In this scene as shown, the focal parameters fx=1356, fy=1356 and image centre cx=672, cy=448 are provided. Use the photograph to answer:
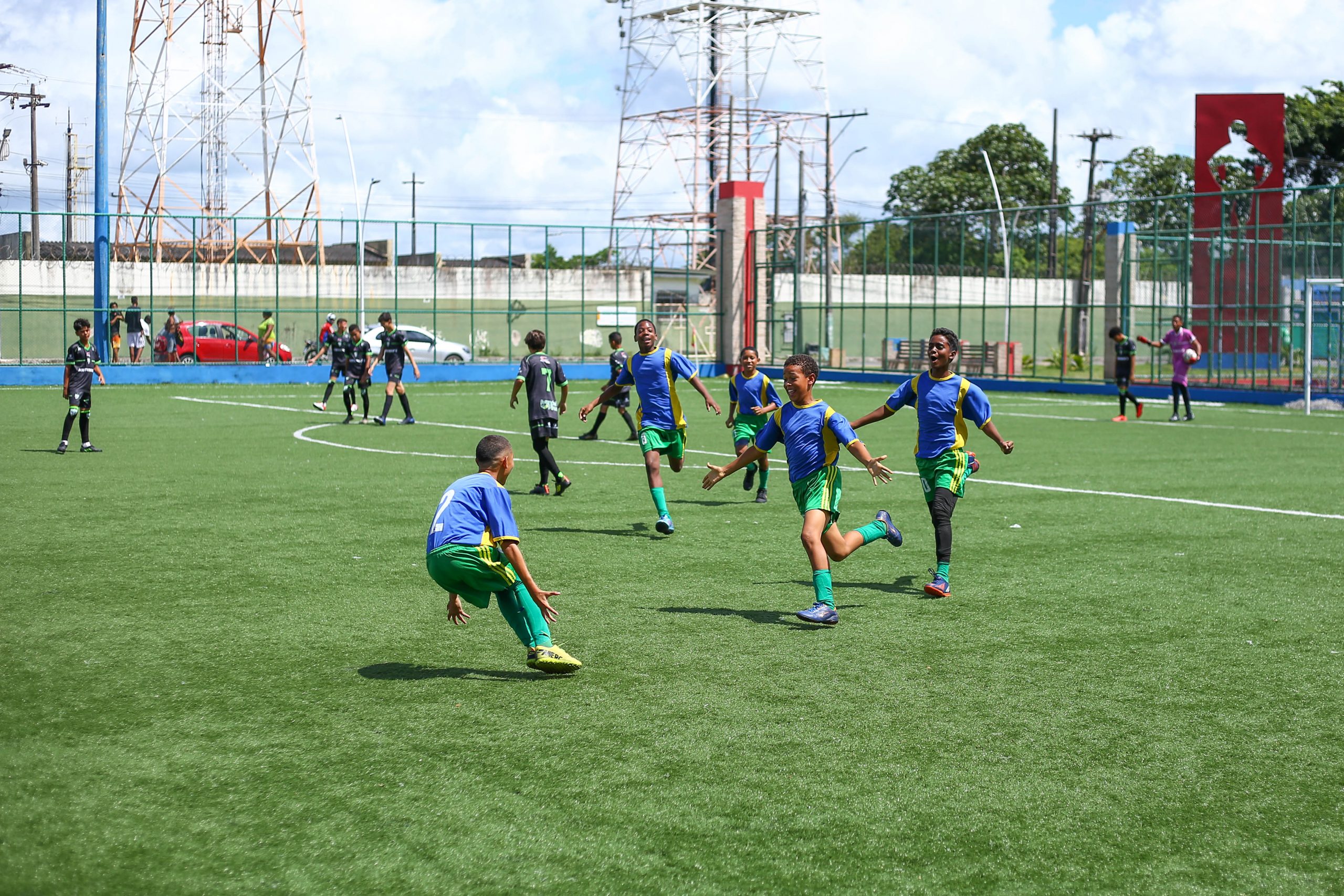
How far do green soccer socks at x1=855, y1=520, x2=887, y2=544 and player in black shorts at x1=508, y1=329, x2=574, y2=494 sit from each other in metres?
5.44

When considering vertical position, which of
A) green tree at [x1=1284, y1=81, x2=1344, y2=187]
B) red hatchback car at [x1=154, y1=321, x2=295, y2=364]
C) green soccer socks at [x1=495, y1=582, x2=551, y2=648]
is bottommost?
green soccer socks at [x1=495, y1=582, x2=551, y2=648]

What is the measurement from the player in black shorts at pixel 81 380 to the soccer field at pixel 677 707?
5078mm

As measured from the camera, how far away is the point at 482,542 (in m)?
6.56

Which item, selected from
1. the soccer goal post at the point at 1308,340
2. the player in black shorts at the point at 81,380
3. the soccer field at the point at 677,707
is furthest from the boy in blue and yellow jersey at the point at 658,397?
the soccer goal post at the point at 1308,340

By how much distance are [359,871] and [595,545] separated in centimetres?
676

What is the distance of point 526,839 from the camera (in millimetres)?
4777

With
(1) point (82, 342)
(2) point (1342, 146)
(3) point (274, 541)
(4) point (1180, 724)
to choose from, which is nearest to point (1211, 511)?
(4) point (1180, 724)

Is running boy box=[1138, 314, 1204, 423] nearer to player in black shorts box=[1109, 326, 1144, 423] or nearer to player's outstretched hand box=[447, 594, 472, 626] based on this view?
player in black shorts box=[1109, 326, 1144, 423]

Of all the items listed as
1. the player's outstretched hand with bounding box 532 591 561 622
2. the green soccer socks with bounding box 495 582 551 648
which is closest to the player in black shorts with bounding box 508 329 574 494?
the green soccer socks with bounding box 495 582 551 648

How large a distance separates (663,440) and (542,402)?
2061 millimetres

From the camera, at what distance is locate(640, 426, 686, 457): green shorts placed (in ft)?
41.1

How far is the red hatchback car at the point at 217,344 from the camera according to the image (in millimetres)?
39656

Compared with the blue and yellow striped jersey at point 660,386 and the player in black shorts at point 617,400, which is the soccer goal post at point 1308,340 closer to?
the player in black shorts at point 617,400

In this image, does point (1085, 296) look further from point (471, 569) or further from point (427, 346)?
point (471, 569)
